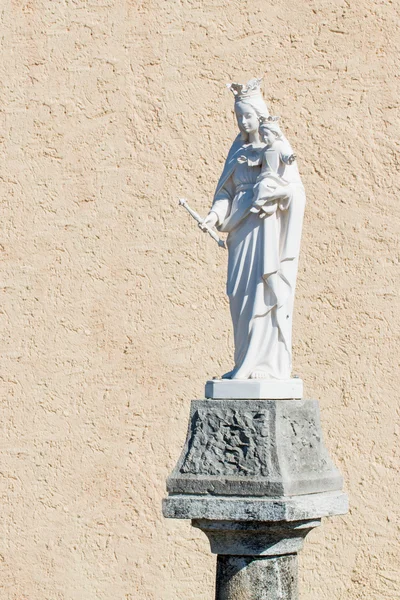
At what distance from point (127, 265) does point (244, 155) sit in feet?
7.33

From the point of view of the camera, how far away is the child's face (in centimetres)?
491

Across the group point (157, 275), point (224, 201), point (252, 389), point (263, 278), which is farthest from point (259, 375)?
point (157, 275)

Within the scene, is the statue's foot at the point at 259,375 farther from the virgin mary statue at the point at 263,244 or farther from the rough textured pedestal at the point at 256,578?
the rough textured pedestal at the point at 256,578

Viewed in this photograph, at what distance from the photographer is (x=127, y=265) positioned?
7.14 meters

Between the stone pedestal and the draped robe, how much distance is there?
7.5 inches

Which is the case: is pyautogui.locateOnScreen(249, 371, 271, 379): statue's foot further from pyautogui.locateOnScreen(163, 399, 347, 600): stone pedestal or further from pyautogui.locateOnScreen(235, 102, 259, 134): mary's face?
pyautogui.locateOnScreen(235, 102, 259, 134): mary's face

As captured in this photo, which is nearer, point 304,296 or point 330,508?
point 330,508

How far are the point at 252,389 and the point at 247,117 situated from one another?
1.09 metres

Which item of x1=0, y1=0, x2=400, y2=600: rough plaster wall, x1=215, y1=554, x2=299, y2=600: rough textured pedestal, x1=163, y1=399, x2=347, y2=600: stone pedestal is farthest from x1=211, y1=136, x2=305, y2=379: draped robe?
x1=0, y1=0, x2=400, y2=600: rough plaster wall

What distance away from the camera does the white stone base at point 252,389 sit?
483 cm

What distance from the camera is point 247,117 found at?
498 cm

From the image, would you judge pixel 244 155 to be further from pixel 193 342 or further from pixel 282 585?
pixel 193 342

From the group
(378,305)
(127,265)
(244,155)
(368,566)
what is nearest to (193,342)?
(127,265)

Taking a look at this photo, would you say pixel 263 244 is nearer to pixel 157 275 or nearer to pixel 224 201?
pixel 224 201
